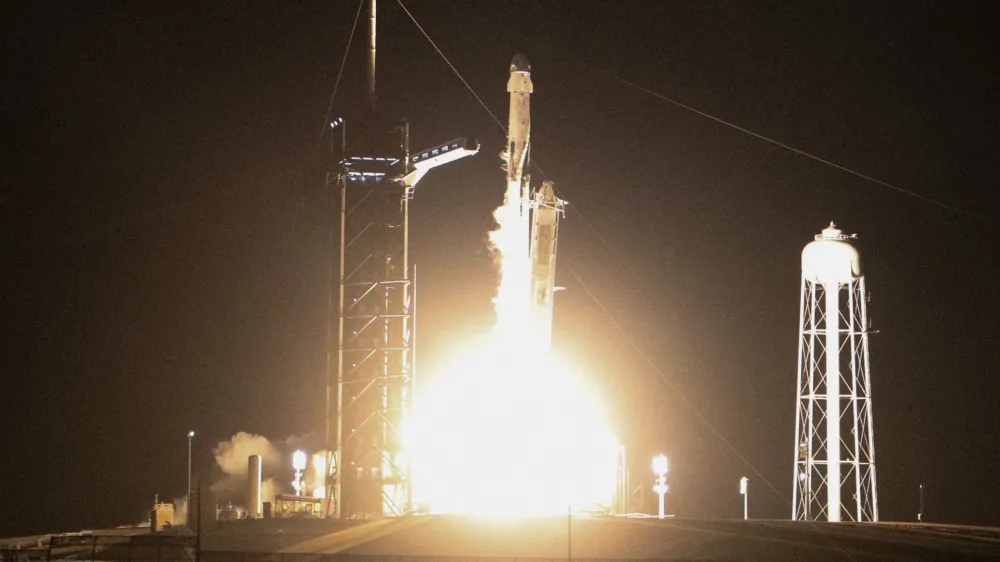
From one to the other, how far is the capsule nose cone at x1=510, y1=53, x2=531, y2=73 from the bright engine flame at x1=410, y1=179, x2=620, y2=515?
186 inches

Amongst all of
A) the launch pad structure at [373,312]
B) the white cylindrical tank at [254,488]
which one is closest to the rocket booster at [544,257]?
the launch pad structure at [373,312]

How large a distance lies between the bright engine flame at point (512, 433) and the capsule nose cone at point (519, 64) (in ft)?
15.5

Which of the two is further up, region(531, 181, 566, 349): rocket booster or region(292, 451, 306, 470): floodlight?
region(531, 181, 566, 349): rocket booster

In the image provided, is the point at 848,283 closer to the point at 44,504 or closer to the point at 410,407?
the point at 410,407

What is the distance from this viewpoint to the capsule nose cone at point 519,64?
183ft

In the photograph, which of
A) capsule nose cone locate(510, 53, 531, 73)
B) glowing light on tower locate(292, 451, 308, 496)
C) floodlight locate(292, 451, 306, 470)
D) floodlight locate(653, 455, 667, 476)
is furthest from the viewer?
floodlight locate(292, 451, 306, 470)

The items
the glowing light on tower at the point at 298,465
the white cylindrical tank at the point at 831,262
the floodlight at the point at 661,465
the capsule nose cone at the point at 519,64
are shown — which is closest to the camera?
the capsule nose cone at the point at 519,64

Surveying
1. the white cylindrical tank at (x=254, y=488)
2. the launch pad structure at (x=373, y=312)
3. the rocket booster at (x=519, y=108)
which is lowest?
the white cylindrical tank at (x=254, y=488)

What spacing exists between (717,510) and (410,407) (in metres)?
36.0

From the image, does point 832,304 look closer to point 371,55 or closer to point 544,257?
point 544,257

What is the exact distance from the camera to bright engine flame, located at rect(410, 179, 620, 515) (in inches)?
2274

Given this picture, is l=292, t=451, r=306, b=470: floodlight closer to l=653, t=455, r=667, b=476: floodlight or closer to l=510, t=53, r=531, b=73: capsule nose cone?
l=653, t=455, r=667, b=476: floodlight

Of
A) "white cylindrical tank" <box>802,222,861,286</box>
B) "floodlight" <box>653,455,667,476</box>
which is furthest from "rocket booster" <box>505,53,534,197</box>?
"floodlight" <box>653,455,667,476</box>

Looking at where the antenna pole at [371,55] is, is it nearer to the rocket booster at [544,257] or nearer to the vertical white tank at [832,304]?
the rocket booster at [544,257]
